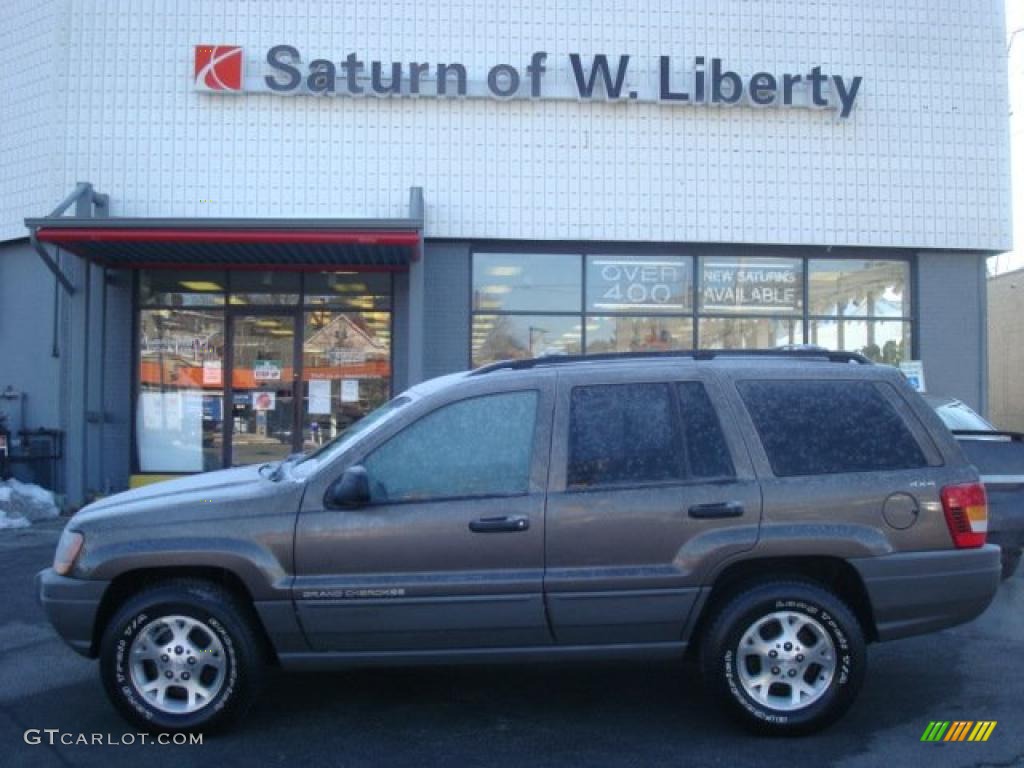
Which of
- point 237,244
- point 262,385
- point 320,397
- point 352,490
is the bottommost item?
point 352,490

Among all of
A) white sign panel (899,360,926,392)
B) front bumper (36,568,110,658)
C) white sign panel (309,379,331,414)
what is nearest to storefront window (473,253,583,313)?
white sign panel (309,379,331,414)

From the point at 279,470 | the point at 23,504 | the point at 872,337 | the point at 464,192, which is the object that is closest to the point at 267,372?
the point at 23,504

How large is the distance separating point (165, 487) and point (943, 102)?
1258 centimetres

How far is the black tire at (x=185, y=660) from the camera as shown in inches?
194

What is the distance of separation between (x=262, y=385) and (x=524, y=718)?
944cm

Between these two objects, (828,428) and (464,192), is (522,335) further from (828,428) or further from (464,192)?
(828,428)

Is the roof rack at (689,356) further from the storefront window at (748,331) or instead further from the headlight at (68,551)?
the storefront window at (748,331)

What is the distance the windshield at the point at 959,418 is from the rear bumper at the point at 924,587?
367 cm

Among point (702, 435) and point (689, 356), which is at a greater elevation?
point (689, 356)

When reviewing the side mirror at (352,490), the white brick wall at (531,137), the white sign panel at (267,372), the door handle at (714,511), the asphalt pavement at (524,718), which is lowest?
the asphalt pavement at (524,718)

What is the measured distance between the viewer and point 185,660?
4.94 m

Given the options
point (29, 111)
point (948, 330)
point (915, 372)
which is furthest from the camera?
point (948, 330)

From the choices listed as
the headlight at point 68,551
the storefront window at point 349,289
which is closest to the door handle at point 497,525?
the headlight at point 68,551

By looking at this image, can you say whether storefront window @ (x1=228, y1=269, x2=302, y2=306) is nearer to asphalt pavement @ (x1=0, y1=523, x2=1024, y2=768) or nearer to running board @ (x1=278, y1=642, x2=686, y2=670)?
asphalt pavement @ (x1=0, y1=523, x2=1024, y2=768)
